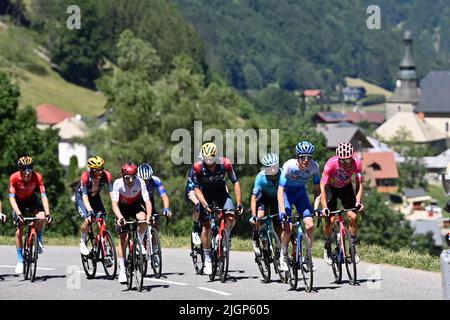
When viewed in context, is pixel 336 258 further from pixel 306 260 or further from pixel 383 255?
pixel 383 255

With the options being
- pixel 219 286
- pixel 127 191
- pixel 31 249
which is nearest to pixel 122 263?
pixel 127 191

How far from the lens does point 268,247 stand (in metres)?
15.2

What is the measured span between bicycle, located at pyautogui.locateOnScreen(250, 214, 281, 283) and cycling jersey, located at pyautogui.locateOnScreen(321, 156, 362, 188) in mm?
809

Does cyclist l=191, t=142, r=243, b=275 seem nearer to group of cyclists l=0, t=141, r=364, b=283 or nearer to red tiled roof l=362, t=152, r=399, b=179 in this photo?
group of cyclists l=0, t=141, r=364, b=283

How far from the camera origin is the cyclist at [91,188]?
15375 millimetres

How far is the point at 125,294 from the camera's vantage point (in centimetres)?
1412

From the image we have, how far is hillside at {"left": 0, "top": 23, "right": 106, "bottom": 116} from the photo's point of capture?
151500 mm

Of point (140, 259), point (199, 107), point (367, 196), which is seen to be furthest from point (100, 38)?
point (140, 259)

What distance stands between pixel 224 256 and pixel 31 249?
2480 millimetres

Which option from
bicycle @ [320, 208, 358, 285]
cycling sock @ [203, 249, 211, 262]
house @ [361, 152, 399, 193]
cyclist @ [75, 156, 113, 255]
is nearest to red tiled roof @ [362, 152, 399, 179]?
house @ [361, 152, 399, 193]

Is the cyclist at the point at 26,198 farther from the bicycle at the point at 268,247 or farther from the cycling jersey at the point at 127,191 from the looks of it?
the bicycle at the point at 268,247

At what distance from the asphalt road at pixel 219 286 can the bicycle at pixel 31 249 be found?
0.18m

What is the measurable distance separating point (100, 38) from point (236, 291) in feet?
503
